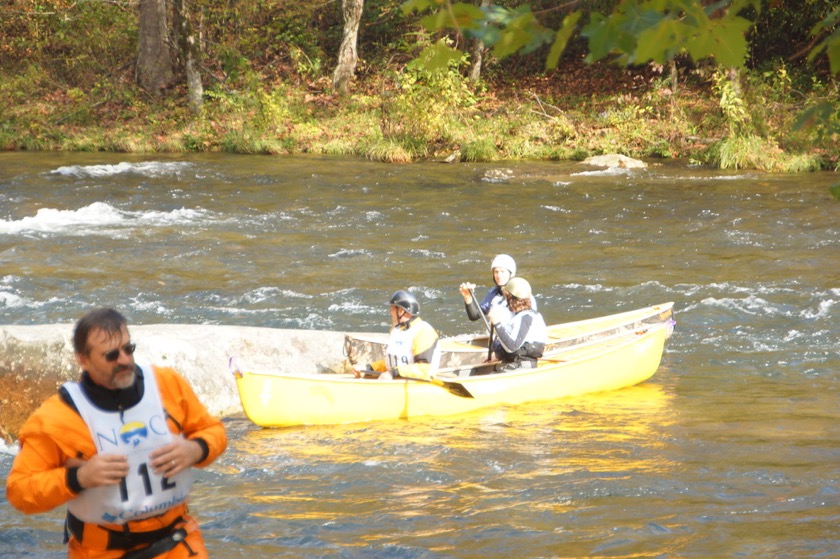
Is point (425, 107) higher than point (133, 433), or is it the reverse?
point (425, 107)

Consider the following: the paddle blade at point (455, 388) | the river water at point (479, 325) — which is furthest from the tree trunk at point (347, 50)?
the paddle blade at point (455, 388)

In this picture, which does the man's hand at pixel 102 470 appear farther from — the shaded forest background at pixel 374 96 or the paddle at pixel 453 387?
the shaded forest background at pixel 374 96

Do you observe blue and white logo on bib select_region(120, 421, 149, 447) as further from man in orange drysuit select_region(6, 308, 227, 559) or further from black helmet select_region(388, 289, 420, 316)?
black helmet select_region(388, 289, 420, 316)

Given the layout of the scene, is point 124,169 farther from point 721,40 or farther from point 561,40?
point 721,40

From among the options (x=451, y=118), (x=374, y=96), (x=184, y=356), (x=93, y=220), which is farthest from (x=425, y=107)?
(x=184, y=356)

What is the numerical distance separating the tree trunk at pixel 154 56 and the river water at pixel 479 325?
5.05 metres

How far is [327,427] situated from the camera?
23.4 ft

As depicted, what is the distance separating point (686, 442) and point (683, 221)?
912 cm

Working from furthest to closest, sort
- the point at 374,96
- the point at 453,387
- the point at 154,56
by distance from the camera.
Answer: the point at 154,56 → the point at 374,96 → the point at 453,387

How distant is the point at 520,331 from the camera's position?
7.99 m

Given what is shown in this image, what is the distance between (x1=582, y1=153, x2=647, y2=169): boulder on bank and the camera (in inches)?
811

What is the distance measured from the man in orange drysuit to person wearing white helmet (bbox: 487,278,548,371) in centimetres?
514

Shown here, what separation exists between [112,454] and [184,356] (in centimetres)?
435

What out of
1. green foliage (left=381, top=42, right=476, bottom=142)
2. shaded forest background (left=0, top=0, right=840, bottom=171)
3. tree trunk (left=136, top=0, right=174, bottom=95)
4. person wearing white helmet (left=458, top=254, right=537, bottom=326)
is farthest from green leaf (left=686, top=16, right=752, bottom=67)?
tree trunk (left=136, top=0, right=174, bottom=95)
